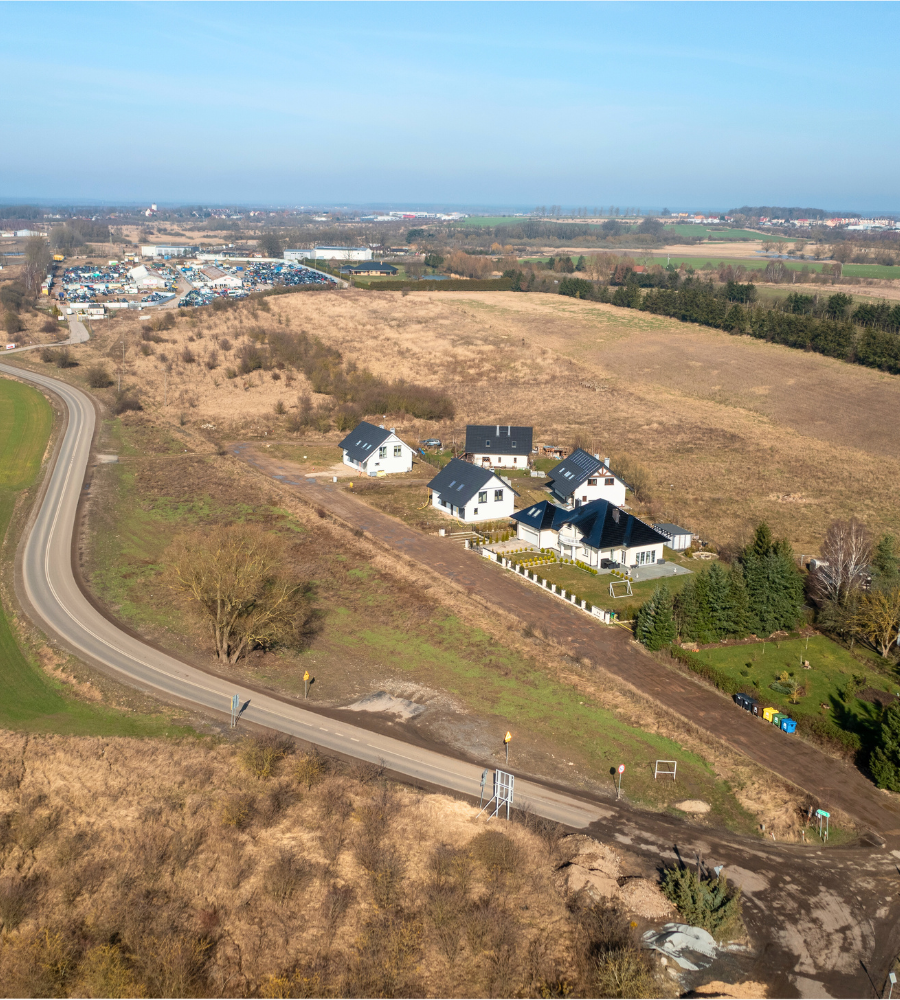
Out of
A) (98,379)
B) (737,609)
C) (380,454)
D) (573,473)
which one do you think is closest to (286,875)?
(737,609)

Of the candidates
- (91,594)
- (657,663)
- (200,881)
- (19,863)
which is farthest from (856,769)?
(91,594)

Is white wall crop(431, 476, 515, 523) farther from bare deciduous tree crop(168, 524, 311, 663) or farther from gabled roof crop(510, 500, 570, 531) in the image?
bare deciduous tree crop(168, 524, 311, 663)

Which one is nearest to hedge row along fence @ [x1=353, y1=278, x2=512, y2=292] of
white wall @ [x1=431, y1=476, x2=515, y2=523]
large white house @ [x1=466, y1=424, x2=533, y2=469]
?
large white house @ [x1=466, y1=424, x2=533, y2=469]

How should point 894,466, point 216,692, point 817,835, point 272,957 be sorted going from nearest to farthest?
point 272,957 → point 817,835 → point 216,692 → point 894,466

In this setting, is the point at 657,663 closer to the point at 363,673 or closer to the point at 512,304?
the point at 363,673

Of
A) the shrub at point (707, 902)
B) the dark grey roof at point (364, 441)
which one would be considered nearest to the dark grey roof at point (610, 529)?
the dark grey roof at point (364, 441)
